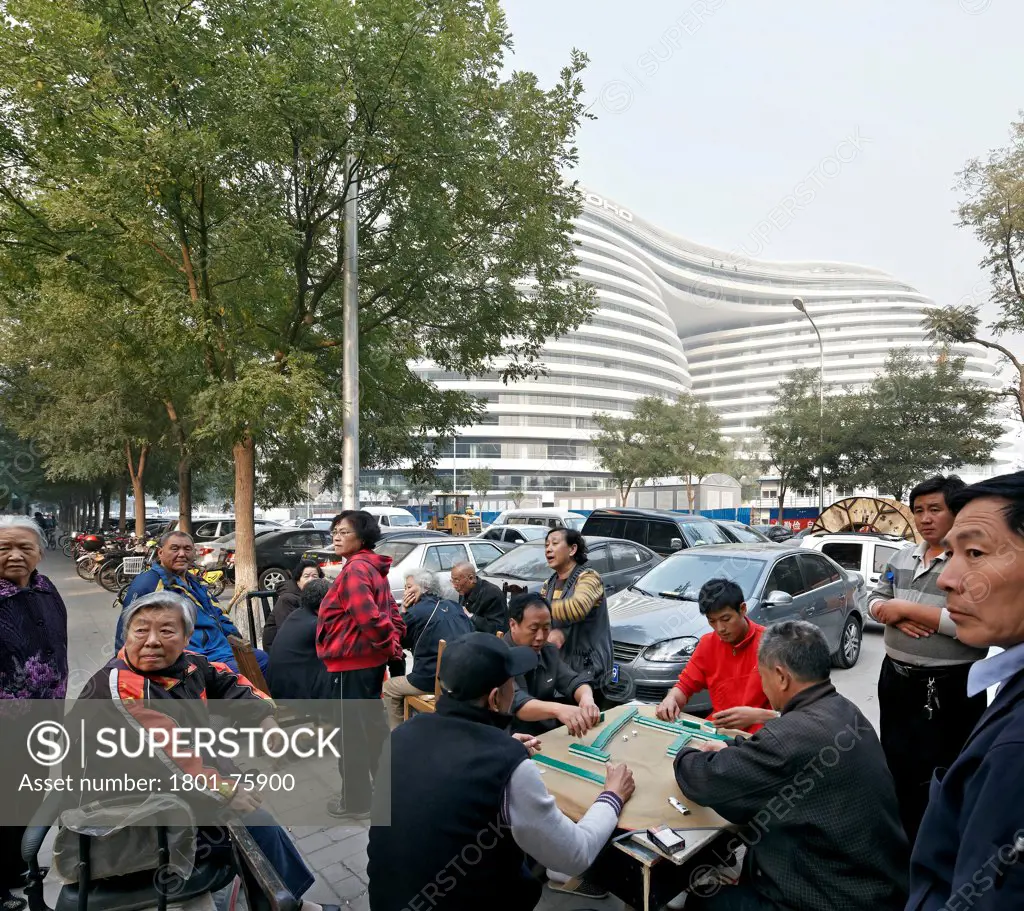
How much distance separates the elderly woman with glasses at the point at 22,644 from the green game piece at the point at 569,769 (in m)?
2.53

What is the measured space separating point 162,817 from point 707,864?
232 centimetres

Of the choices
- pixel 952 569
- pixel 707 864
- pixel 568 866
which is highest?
pixel 952 569

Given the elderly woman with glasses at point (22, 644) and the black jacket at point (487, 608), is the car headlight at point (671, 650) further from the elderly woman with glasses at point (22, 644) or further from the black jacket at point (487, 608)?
the elderly woman with glasses at point (22, 644)

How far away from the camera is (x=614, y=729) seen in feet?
11.1

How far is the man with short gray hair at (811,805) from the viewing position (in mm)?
2119

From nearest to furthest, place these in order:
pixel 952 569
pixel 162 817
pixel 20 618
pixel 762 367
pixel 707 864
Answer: pixel 952 569, pixel 162 817, pixel 707 864, pixel 20 618, pixel 762 367

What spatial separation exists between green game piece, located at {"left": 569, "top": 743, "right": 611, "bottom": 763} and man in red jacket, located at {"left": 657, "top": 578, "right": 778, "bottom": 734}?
0.70 metres

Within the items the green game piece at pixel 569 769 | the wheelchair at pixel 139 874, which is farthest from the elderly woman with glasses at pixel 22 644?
the green game piece at pixel 569 769

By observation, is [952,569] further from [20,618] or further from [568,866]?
[20,618]

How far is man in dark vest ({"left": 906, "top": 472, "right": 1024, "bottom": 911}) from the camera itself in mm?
1052

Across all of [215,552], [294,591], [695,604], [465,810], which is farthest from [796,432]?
[465,810]

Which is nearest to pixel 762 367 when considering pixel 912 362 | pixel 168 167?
pixel 912 362

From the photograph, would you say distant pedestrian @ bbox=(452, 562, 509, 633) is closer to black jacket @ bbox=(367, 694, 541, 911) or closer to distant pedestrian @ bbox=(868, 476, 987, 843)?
distant pedestrian @ bbox=(868, 476, 987, 843)

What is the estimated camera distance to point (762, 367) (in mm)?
110062
